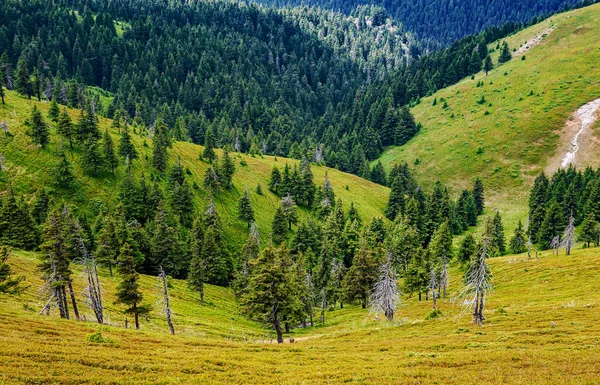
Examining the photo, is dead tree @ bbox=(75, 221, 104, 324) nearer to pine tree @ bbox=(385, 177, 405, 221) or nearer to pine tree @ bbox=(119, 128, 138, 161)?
pine tree @ bbox=(119, 128, 138, 161)

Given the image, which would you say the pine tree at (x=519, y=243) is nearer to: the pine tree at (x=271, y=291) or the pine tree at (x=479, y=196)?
the pine tree at (x=479, y=196)

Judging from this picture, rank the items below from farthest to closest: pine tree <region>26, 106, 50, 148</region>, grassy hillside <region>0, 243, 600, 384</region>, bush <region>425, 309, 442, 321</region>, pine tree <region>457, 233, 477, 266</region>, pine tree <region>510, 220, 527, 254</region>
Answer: pine tree <region>510, 220, 527, 254</region> → pine tree <region>26, 106, 50, 148</region> → pine tree <region>457, 233, 477, 266</region> → bush <region>425, 309, 442, 321</region> → grassy hillside <region>0, 243, 600, 384</region>

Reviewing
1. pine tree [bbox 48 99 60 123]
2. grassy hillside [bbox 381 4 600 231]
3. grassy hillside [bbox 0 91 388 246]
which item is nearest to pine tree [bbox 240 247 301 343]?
grassy hillside [bbox 0 91 388 246]

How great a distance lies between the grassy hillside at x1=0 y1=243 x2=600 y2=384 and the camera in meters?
22.0

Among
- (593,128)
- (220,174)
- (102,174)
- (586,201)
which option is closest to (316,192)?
(220,174)

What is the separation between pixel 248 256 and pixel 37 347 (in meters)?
63.2

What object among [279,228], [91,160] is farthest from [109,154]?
[279,228]

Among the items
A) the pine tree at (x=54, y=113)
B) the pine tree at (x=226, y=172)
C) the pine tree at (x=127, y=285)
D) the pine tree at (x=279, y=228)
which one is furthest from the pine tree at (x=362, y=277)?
the pine tree at (x=54, y=113)

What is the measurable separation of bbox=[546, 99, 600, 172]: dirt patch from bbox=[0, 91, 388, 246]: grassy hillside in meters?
81.6

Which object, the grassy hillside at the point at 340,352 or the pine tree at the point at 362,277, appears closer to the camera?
the grassy hillside at the point at 340,352

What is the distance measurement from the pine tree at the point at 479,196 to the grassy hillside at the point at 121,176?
3786 centimetres

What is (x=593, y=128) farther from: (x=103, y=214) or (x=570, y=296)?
(x=103, y=214)

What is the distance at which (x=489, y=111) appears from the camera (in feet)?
643

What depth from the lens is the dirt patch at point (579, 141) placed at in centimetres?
15650
